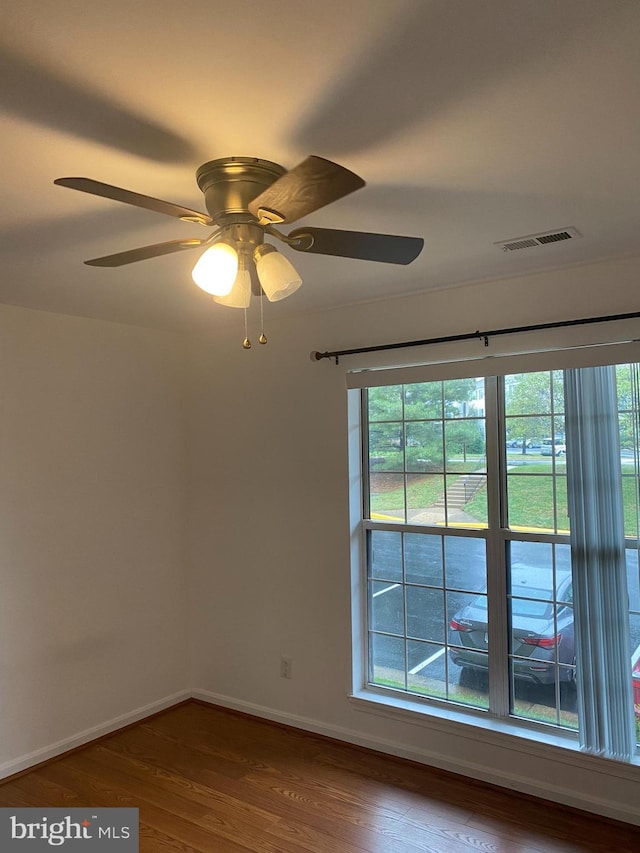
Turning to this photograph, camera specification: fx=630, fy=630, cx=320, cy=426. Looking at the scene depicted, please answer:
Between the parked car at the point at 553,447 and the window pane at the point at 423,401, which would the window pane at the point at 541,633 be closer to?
the parked car at the point at 553,447

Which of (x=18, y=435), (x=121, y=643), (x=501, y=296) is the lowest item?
(x=121, y=643)

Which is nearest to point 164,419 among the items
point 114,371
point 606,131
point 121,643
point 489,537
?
point 114,371

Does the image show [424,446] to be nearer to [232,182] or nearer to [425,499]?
[425,499]

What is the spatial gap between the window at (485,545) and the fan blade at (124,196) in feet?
6.10

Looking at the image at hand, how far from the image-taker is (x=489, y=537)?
303 cm

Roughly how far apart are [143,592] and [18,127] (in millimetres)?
2885

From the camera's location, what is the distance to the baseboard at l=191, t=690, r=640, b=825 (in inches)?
104

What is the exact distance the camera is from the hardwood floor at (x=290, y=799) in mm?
2504

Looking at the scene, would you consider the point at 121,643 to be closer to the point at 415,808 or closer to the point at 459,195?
the point at 415,808

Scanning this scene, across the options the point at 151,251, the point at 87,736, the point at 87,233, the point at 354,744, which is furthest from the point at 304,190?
the point at 87,736

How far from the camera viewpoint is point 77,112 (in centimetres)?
140

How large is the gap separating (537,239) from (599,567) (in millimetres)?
1369

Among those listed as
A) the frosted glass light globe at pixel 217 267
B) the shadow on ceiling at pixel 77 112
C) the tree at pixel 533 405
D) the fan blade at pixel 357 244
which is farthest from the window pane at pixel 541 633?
the shadow on ceiling at pixel 77 112

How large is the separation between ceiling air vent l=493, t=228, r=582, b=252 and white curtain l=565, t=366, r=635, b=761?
1.93 feet
